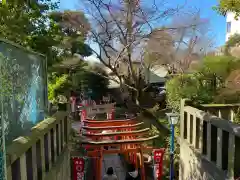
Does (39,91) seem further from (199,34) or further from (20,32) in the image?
(199,34)

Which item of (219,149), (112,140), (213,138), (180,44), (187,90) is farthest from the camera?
(180,44)

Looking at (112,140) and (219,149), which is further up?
(219,149)

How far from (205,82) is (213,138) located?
4377 millimetres

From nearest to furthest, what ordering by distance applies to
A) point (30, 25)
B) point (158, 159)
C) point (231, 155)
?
point (231, 155), point (30, 25), point (158, 159)

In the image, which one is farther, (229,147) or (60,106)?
(60,106)

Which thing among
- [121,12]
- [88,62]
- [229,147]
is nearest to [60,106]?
[229,147]

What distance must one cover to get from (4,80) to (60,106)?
286cm

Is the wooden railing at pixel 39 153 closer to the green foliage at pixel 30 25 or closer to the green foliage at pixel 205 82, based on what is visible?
the green foliage at pixel 30 25

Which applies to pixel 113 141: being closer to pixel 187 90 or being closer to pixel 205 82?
pixel 187 90

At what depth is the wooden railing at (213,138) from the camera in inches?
139

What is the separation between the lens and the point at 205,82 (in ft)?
27.8

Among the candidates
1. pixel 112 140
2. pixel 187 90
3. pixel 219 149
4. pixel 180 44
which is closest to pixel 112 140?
pixel 112 140

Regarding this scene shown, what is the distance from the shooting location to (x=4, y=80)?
243cm

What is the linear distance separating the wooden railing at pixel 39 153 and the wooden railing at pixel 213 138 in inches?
101
